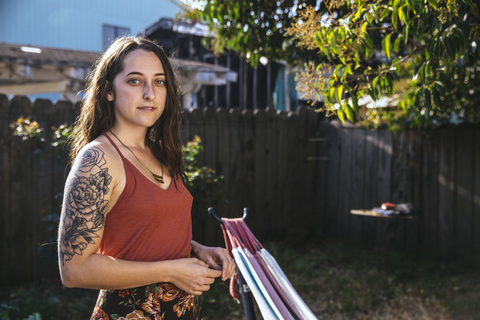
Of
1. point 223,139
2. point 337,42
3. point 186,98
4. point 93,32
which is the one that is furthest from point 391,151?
point 93,32

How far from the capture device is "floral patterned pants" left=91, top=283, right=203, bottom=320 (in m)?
1.56

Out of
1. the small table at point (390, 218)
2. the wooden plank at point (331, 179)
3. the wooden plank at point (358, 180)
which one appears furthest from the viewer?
the wooden plank at point (331, 179)

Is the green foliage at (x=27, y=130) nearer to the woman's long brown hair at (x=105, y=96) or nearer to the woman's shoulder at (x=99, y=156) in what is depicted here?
the woman's long brown hair at (x=105, y=96)

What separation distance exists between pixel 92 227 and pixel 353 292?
152 inches

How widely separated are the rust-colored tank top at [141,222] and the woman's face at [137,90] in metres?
0.11

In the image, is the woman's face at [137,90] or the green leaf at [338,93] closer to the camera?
the woman's face at [137,90]

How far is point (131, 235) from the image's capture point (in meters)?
1.52

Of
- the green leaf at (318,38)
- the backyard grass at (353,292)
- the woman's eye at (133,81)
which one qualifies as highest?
the green leaf at (318,38)

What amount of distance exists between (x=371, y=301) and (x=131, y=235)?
3.63m

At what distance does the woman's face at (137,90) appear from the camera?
61.4 inches

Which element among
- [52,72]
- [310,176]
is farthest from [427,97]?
[52,72]

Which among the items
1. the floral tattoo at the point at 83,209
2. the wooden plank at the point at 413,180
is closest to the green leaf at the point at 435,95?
the floral tattoo at the point at 83,209

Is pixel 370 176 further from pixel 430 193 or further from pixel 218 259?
pixel 218 259

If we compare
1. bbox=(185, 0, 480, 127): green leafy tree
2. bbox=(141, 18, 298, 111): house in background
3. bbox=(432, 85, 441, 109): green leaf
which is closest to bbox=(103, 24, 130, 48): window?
bbox=(141, 18, 298, 111): house in background
